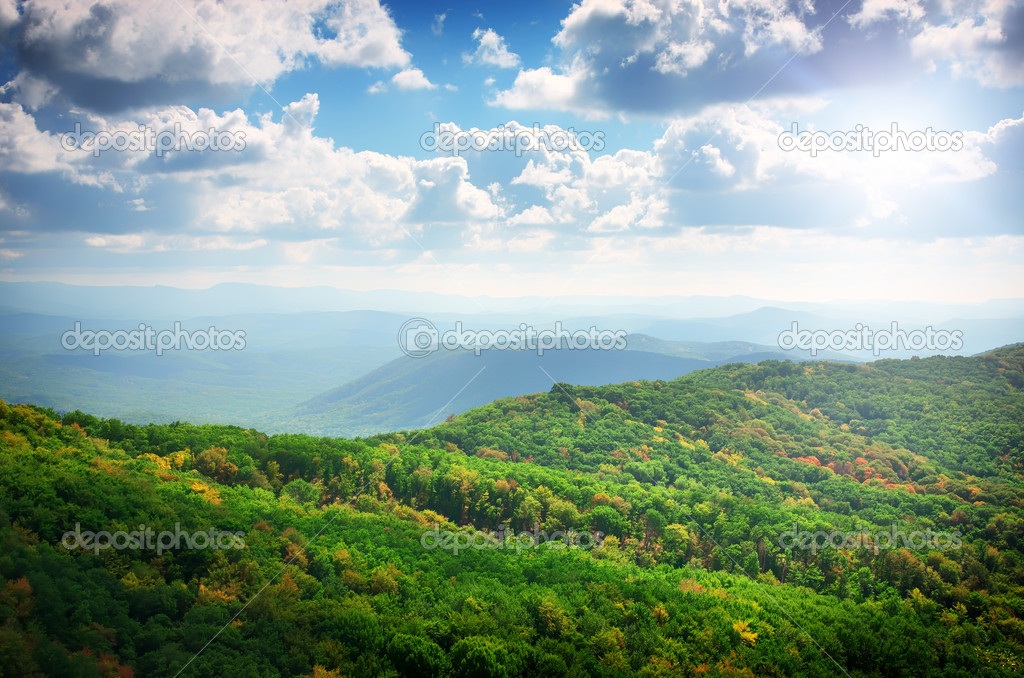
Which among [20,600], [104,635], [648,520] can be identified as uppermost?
[20,600]

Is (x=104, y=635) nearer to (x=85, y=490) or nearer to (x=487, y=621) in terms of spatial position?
(x=85, y=490)

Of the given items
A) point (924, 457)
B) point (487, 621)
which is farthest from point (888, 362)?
point (487, 621)

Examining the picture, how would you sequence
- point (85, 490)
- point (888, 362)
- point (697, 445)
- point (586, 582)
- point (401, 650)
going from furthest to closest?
point (888, 362) → point (697, 445) → point (586, 582) → point (85, 490) → point (401, 650)

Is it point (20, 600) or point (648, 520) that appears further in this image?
point (648, 520)

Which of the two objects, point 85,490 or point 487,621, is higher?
point 85,490

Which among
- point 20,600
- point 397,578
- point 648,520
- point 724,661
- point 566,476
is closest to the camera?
point 20,600

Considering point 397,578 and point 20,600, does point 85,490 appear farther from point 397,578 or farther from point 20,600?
point 397,578
